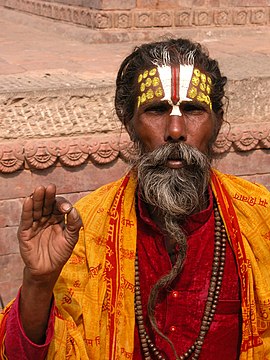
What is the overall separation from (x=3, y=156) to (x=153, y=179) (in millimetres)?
1190

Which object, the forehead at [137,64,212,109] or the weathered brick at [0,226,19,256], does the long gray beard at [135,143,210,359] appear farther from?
the weathered brick at [0,226,19,256]

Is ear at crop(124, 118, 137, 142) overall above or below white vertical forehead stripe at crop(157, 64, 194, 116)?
below

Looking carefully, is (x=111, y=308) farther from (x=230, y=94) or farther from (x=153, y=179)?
(x=230, y=94)

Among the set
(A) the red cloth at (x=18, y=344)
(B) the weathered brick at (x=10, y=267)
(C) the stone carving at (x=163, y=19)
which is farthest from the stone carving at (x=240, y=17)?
(A) the red cloth at (x=18, y=344)

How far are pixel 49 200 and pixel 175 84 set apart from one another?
0.66m

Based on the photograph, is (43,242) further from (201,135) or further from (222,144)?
(222,144)

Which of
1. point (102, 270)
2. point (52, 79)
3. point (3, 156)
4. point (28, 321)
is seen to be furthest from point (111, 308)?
point (52, 79)

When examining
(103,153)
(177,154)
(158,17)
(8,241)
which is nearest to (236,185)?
(177,154)

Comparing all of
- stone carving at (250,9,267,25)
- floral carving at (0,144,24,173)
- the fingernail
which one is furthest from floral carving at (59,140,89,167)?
stone carving at (250,9,267,25)

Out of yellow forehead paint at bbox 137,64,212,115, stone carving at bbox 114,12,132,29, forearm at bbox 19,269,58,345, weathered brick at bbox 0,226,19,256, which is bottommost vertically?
weathered brick at bbox 0,226,19,256

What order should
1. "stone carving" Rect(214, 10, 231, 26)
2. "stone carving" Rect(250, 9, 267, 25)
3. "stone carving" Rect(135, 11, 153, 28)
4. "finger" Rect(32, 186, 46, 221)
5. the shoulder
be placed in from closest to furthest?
"finger" Rect(32, 186, 46, 221), the shoulder, "stone carving" Rect(135, 11, 153, 28), "stone carving" Rect(214, 10, 231, 26), "stone carving" Rect(250, 9, 267, 25)

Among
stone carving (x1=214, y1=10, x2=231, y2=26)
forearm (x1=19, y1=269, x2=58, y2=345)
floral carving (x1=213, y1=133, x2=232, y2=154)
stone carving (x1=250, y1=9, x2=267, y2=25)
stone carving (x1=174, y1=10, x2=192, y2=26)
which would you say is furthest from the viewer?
stone carving (x1=250, y1=9, x2=267, y2=25)

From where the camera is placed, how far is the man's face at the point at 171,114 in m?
2.27

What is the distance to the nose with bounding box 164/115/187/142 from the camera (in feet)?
7.30
